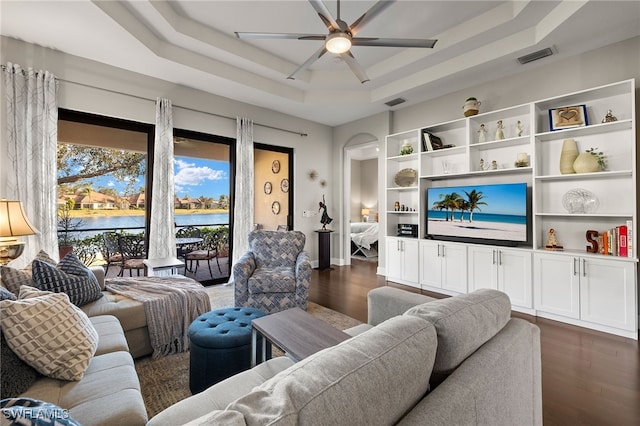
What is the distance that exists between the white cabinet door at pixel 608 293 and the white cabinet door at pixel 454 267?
3.91ft

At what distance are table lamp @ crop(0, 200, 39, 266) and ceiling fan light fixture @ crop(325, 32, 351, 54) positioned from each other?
2.91 m

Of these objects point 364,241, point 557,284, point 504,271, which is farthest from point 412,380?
point 364,241

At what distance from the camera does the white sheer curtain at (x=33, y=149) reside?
301 centimetres

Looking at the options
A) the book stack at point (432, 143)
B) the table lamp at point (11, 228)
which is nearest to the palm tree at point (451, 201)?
the book stack at point (432, 143)

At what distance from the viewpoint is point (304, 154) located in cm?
580

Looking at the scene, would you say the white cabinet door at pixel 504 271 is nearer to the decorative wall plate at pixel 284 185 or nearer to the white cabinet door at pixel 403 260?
the white cabinet door at pixel 403 260

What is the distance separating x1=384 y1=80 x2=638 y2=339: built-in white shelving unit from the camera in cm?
286

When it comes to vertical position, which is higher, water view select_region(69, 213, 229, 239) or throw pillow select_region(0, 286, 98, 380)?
water view select_region(69, 213, 229, 239)

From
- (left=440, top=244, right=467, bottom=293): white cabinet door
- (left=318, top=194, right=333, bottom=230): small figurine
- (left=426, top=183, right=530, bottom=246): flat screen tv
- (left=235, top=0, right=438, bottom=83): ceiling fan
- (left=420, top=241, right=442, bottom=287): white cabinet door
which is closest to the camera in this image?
(left=235, top=0, right=438, bottom=83): ceiling fan

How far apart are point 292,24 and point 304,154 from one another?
8.84 ft

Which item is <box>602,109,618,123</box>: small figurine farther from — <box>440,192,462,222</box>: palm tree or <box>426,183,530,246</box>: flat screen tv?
<box>440,192,462,222</box>: palm tree

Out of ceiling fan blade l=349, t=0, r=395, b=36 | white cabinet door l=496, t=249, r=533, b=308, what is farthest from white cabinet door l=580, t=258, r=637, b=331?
ceiling fan blade l=349, t=0, r=395, b=36

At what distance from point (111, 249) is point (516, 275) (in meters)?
5.17

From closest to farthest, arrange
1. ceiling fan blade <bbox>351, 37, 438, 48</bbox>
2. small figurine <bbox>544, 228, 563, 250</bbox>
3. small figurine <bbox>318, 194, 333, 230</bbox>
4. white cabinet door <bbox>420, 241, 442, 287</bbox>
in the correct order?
ceiling fan blade <bbox>351, 37, 438, 48</bbox>, small figurine <bbox>544, 228, 563, 250</bbox>, white cabinet door <bbox>420, 241, 442, 287</bbox>, small figurine <bbox>318, 194, 333, 230</bbox>
